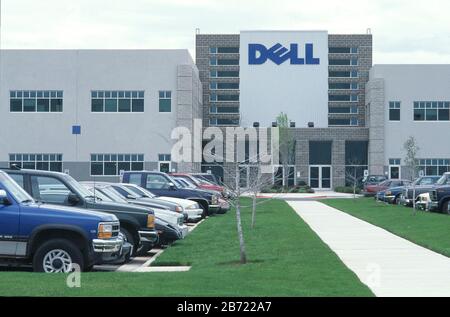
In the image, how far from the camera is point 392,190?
46000mm

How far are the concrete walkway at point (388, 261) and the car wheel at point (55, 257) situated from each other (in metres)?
4.54

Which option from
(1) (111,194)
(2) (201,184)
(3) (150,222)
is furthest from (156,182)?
(3) (150,222)

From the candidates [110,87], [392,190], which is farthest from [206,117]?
[392,190]

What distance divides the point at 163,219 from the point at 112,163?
48385 mm

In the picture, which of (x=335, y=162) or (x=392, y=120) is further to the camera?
(x=335, y=162)

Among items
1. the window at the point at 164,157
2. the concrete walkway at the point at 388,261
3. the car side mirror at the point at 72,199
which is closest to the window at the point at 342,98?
the window at the point at 164,157

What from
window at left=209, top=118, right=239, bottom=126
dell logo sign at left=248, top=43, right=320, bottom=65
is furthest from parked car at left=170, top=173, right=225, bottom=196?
window at left=209, top=118, right=239, bottom=126

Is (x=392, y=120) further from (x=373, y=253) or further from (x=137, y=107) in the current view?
(x=373, y=253)

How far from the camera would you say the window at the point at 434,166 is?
74688mm

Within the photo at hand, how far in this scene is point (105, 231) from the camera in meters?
14.4

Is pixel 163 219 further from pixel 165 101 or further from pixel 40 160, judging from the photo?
pixel 40 160

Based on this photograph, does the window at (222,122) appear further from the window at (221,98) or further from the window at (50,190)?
the window at (50,190)

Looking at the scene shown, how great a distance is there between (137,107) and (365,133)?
22.6m
